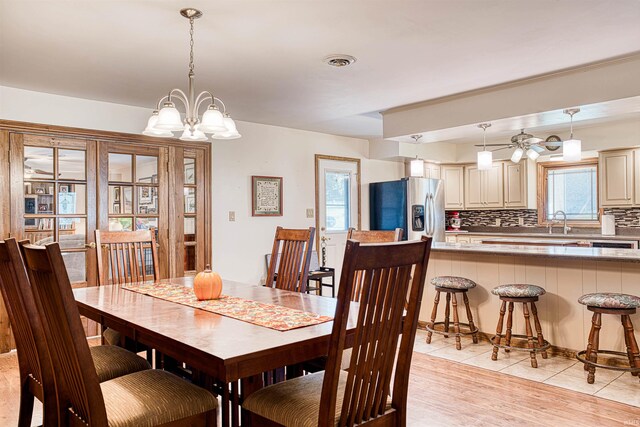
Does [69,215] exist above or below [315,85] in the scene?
below

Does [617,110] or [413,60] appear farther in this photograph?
[617,110]

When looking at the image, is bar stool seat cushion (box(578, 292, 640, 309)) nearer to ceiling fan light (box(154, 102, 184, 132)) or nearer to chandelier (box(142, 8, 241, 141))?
chandelier (box(142, 8, 241, 141))

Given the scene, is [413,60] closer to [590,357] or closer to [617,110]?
[617,110]

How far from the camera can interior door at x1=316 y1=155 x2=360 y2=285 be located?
20.0 ft

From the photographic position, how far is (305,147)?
19.4ft

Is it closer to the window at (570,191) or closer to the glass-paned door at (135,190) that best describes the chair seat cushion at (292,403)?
A: the glass-paned door at (135,190)

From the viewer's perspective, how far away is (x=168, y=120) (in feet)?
7.57

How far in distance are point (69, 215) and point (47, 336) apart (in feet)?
9.28

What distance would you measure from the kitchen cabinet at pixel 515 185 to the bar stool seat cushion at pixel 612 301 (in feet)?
12.0

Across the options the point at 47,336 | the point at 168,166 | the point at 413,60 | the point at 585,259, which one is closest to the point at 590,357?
the point at 585,259

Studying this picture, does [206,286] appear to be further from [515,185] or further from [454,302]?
[515,185]

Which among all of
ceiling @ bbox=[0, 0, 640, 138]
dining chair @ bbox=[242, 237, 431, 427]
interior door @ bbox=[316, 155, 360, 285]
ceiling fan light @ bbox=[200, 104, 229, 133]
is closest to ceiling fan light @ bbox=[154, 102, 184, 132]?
ceiling fan light @ bbox=[200, 104, 229, 133]

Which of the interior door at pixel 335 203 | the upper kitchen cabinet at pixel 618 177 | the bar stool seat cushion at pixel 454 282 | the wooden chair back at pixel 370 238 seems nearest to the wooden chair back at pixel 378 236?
the wooden chair back at pixel 370 238

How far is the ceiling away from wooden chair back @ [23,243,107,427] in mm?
1539
